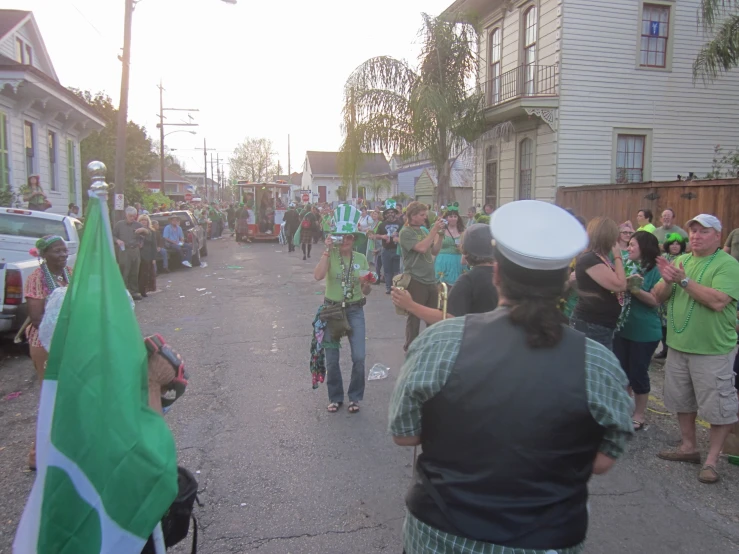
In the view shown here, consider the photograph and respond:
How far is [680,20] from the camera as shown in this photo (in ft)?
54.7

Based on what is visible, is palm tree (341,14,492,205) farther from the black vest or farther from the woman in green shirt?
the black vest

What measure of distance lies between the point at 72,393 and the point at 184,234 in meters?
17.0

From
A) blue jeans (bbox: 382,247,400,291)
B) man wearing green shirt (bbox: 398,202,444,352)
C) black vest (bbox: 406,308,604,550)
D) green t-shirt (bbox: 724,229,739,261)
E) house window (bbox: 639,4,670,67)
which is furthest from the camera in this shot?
house window (bbox: 639,4,670,67)

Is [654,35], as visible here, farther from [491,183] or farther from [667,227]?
[667,227]

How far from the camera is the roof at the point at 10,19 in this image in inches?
767

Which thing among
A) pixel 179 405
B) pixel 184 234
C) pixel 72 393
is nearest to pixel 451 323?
pixel 72 393

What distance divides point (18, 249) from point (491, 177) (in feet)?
51.7

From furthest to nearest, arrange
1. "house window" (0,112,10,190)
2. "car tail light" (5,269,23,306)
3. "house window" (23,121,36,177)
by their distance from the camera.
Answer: "house window" (23,121,36,177) → "house window" (0,112,10,190) → "car tail light" (5,269,23,306)

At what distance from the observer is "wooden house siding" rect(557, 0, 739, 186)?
1623cm

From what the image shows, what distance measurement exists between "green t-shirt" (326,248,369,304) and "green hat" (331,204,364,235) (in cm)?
19

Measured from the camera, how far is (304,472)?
4.51 m

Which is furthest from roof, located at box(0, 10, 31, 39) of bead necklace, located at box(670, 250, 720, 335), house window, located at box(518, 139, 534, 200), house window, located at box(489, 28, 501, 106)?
bead necklace, located at box(670, 250, 720, 335)

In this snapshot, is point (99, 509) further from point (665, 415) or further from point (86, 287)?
point (665, 415)

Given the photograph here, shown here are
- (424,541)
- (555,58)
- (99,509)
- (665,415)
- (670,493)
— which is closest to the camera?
(424,541)
